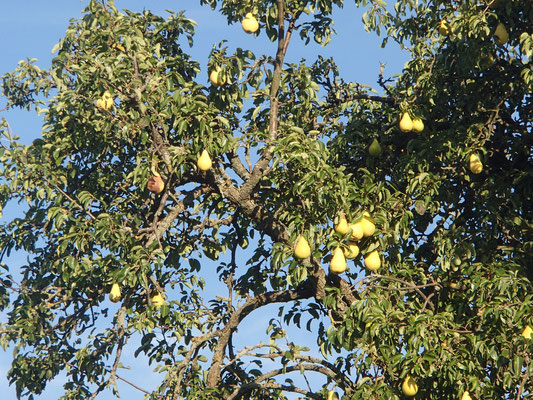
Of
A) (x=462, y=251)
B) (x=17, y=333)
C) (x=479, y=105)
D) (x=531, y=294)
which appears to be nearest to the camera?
(x=531, y=294)

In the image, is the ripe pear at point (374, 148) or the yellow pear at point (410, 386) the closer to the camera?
the yellow pear at point (410, 386)

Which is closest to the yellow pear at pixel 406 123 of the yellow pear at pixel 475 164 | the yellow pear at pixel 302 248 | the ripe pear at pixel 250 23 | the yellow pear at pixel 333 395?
the yellow pear at pixel 475 164

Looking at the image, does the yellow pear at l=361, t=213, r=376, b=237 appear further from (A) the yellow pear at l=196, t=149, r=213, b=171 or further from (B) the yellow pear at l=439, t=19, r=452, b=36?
A: (B) the yellow pear at l=439, t=19, r=452, b=36

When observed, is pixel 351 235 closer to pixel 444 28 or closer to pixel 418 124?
pixel 418 124

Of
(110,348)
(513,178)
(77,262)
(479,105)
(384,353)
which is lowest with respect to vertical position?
(384,353)

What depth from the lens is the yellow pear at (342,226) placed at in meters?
7.94

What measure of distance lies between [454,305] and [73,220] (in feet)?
13.6

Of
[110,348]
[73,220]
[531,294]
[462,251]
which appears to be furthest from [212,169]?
[531,294]

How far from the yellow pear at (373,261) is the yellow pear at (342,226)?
429 mm

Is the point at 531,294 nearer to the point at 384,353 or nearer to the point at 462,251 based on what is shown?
the point at 462,251

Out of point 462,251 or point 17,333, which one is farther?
point 17,333

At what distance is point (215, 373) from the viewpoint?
919cm

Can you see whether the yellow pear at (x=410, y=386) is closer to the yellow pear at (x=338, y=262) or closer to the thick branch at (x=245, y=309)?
the yellow pear at (x=338, y=262)

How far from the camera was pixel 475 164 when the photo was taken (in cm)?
826
